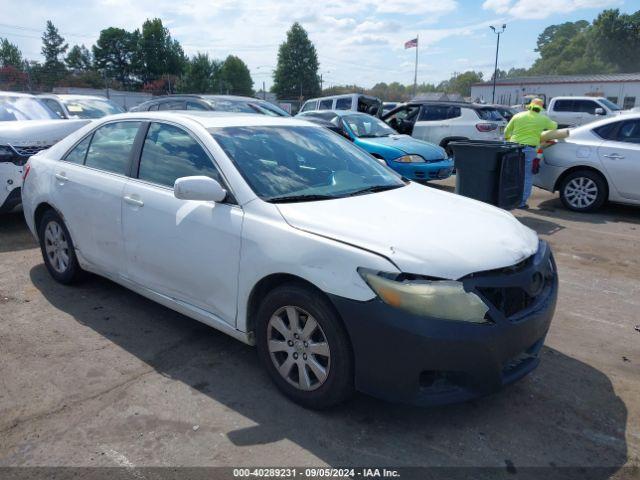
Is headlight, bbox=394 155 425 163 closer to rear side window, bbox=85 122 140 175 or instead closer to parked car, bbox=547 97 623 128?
rear side window, bbox=85 122 140 175

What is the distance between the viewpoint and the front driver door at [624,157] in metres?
7.62

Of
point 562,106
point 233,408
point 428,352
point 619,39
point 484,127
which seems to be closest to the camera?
point 428,352

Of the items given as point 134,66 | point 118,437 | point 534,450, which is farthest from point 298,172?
point 134,66

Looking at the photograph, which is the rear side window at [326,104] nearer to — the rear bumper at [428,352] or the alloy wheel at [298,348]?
the alloy wheel at [298,348]

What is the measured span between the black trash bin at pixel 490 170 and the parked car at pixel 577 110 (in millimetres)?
15004

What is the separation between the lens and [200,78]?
212ft

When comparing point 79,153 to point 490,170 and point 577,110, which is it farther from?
point 577,110

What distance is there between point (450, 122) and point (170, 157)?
9.68 meters

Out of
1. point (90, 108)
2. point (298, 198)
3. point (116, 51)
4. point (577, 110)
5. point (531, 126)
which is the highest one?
point (116, 51)

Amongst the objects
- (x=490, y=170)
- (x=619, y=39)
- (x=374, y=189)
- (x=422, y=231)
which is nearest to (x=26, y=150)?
(x=374, y=189)

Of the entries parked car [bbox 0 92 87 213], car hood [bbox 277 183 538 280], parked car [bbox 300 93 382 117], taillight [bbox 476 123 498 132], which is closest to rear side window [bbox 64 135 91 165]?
parked car [bbox 0 92 87 213]

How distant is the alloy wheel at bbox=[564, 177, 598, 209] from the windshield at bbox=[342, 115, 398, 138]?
12.3 feet

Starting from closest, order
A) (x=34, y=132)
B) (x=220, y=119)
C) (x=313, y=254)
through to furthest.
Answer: (x=313, y=254), (x=220, y=119), (x=34, y=132)

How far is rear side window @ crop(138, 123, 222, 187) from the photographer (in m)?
3.44
